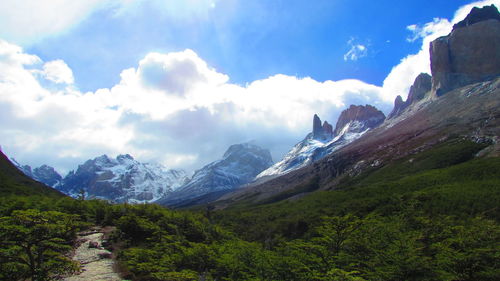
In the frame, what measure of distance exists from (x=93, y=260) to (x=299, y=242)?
2133 cm

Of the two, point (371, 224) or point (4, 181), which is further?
point (4, 181)

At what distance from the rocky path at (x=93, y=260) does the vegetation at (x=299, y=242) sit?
1422mm

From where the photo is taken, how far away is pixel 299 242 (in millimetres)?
32875

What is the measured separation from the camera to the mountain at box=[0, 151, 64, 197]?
85938mm

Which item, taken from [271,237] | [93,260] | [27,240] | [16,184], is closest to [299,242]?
[93,260]

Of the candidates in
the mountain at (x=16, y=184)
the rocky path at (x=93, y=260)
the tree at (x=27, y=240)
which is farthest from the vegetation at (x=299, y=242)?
the mountain at (x=16, y=184)

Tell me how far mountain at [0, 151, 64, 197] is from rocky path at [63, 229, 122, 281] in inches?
2078

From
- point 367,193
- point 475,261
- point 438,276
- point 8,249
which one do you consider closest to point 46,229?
point 8,249

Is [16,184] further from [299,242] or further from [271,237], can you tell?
[299,242]

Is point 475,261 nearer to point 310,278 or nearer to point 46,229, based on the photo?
point 310,278

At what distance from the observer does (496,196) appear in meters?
53.5

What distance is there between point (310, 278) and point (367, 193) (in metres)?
75.4

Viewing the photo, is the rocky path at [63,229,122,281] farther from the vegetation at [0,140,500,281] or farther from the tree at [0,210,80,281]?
the tree at [0,210,80,281]

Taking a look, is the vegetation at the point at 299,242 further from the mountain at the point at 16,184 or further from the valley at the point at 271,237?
the mountain at the point at 16,184
